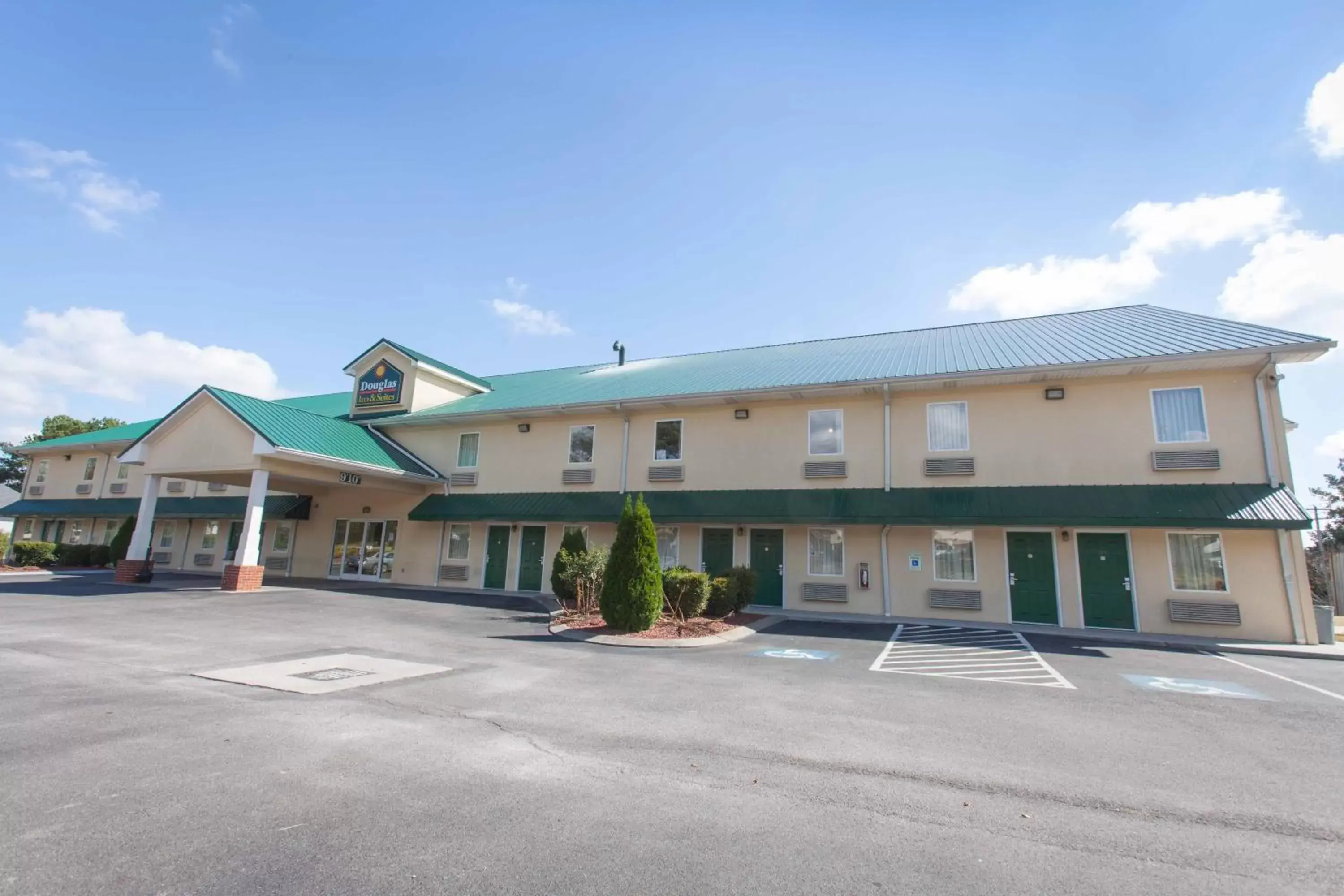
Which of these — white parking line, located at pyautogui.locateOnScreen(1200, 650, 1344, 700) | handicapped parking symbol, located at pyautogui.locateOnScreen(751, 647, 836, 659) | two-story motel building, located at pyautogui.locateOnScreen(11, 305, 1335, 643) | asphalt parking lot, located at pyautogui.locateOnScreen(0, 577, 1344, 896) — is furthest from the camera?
two-story motel building, located at pyautogui.locateOnScreen(11, 305, 1335, 643)

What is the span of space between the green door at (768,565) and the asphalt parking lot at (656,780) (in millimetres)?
8465

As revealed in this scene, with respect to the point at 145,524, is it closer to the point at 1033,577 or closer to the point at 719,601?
the point at 719,601

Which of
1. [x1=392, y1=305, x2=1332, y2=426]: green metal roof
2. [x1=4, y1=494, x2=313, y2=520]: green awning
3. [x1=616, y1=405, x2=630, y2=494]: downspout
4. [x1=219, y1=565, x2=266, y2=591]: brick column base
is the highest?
[x1=392, y1=305, x2=1332, y2=426]: green metal roof

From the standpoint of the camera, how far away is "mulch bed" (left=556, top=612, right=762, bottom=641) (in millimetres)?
13156

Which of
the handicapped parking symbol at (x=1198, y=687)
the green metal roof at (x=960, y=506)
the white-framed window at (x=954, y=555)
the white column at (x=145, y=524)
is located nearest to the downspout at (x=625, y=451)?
the green metal roof at (x=960, y=506)

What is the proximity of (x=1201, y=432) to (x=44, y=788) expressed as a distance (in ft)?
68.1

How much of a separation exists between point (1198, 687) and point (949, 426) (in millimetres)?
Result: 9255

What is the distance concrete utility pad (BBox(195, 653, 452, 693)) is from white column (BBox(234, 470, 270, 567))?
12124mm

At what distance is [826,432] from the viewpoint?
61.9 ft

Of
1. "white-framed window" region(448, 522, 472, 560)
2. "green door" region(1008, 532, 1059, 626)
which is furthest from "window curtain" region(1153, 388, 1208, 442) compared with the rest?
"white-framed window" region(448, 522, 472, 560)

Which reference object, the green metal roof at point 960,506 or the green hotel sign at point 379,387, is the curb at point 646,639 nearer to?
the green metal roof at point 960,506

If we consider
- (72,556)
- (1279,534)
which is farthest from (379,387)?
(1279,534)

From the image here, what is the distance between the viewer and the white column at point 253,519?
63.5 ft

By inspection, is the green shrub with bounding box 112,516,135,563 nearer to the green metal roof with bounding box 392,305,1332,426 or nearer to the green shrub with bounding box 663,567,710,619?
the green metal roof with bounding box 392,305,1332,426
